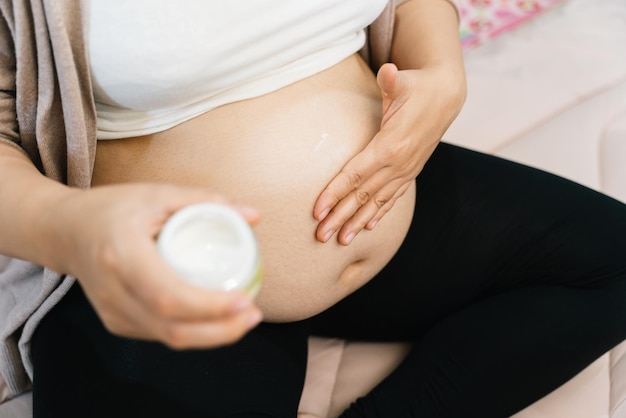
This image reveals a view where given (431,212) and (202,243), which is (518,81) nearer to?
(431,212)

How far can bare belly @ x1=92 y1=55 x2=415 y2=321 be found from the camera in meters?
0.72

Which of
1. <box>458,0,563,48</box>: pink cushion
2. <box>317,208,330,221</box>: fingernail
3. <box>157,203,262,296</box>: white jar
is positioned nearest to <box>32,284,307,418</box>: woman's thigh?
<box>317,208,330,221</box>: fingernail

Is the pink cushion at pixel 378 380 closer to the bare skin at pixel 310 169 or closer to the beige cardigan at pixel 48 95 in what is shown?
the bare skin at pixel 310 169

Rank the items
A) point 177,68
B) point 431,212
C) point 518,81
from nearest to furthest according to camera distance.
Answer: point 177,68
point 431,212
point 518,81

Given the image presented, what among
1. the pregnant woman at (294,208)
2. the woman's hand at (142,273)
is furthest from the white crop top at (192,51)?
the woman's hand at (142,273)

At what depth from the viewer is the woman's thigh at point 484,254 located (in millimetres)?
891

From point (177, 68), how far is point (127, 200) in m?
0.28

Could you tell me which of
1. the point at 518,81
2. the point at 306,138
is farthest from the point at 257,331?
the point at 518,81

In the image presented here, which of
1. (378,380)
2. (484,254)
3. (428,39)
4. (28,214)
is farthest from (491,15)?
(28,214)

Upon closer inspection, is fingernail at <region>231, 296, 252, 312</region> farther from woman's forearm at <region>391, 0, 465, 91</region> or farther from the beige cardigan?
woman's forearm at <region>391, 0, 465, 91</region>

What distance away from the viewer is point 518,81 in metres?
1.44

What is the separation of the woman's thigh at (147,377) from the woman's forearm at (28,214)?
0.19 meters

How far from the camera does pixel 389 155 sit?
776mm

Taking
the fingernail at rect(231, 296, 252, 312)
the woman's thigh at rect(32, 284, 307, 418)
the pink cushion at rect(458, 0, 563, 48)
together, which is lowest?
the pink cushion at rect(458, 0, 563, 48)
